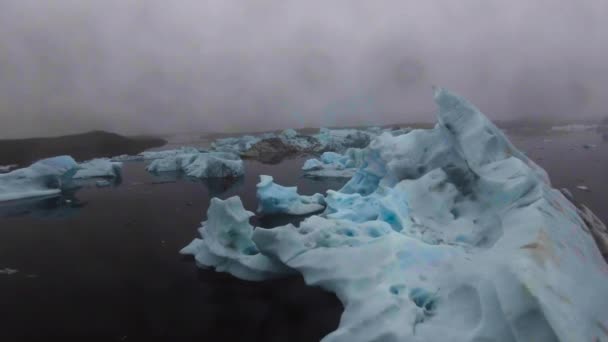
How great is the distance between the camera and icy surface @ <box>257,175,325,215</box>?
8.10 meters

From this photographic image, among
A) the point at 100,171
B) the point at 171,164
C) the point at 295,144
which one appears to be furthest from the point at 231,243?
the point at 295,144

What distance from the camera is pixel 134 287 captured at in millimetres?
4828

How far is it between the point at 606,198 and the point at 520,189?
6795 millimetres

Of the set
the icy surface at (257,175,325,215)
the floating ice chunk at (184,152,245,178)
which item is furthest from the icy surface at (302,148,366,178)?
the icy surface at (257,175,325,215)

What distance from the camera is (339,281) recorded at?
338cm

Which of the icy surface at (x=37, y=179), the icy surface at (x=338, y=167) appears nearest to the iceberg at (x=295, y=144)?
the icy surface at (x=338, y=167)

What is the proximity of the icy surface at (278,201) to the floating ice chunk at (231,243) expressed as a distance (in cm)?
292

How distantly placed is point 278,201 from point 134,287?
12.7 ft

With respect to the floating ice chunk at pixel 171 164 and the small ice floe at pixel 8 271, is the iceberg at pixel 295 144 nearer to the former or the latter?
the floating ice chunk at pixel 171 164

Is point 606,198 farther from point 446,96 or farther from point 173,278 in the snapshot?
point 173,278

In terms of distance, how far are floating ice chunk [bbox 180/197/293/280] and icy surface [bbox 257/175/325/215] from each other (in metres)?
2.92

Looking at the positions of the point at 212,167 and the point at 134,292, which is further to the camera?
the point at 212,167

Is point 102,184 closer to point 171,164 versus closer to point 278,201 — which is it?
point 171,164

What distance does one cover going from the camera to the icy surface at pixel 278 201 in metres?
8.10
